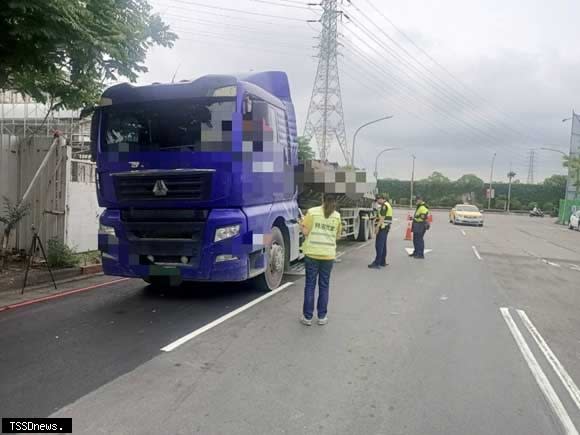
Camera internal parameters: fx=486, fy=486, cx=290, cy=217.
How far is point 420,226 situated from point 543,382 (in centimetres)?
898

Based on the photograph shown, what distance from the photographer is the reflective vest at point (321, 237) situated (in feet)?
20.1

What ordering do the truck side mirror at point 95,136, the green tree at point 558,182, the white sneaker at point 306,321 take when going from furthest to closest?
the green tree at point 558,182
the truck side mirror at point 95,136
the white sneaker at point 306,321

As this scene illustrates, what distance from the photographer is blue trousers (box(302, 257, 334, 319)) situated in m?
6.11

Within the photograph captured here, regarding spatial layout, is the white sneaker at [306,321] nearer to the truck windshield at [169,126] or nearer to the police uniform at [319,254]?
the police uniform at [319,254]

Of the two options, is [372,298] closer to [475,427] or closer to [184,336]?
[184,336]

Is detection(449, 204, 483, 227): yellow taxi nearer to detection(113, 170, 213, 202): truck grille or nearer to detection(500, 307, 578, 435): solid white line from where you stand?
detection(500, 307, 578, 435): solid white line

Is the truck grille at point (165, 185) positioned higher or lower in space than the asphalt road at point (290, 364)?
higher

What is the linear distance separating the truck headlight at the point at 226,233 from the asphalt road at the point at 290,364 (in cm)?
101

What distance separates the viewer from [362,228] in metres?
17.7

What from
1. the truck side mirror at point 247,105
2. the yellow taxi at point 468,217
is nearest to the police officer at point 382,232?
the truck side mirror at point 247,105

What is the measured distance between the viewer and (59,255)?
909cm

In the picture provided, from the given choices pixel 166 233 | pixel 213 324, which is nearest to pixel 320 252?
pixel 213 324

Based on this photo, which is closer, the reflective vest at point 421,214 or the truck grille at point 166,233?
the truck grille at point 166,233

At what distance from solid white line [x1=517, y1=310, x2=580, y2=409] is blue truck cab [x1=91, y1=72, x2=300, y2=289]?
3.77 m
